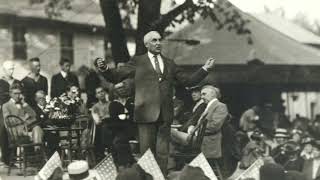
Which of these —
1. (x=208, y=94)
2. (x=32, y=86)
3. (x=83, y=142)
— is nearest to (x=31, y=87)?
(x=32, y=86)

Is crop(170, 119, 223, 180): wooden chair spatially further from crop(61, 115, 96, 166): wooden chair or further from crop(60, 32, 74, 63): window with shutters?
crop(60, 32, 74, 63): window with shutters

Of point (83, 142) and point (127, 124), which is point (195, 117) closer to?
point (127, 124)

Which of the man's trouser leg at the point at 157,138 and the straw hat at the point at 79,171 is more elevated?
the man's trouser leg at the point at 157,138

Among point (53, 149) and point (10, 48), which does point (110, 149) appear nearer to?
point (53, 149)

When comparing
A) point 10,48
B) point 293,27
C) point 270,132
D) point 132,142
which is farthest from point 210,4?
point 293,27

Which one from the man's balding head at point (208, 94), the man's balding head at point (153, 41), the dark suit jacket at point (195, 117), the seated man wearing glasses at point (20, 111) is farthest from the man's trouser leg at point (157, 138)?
the seated man wearing glasses at point (20, 111)

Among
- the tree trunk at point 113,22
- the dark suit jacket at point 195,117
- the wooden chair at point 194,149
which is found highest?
the tree trunk at point 113,22

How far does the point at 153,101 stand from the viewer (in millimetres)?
6730

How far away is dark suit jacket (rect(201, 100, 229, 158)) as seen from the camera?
789cm

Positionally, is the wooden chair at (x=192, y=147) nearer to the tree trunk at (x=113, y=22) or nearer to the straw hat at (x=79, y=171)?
the straw hat at (x=79, y=171)

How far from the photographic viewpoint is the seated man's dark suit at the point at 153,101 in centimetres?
674

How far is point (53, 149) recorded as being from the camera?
8953 mm

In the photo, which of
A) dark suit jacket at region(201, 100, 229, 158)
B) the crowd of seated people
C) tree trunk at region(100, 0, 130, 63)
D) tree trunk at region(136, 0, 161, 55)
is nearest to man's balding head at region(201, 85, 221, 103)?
the crowd of seated people

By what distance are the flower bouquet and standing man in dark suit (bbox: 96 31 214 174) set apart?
192 cm
